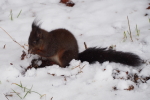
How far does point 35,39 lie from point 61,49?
1.16ft

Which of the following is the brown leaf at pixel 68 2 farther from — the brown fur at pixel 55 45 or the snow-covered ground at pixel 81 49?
the brown fur at pixel 55 45

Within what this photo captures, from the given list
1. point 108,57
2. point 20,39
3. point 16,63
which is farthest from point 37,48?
point 108,57

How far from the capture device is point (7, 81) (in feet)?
8.29

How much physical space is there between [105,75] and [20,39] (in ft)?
4.93

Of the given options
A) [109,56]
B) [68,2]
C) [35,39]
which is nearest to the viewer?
[109,56]

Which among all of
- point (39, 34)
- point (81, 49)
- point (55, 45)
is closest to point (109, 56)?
point (81, 49)

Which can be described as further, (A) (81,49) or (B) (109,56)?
(A) (81,49)

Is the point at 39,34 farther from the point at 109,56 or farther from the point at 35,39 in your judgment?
the point at 109,56

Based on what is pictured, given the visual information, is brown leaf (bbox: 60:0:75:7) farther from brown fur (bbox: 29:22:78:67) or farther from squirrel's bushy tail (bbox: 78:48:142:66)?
squirrel's bushy tail (bbox: 78:48:142:66)

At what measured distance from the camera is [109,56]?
2764 millimetres

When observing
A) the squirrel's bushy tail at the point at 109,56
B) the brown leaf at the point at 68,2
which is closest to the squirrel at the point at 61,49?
the squirrel's bushy tail at the point at 109,56

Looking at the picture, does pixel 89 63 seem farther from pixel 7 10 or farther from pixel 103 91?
pixel 7 10

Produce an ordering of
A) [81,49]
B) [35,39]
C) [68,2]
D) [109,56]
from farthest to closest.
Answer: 1. [68,2]
2. [81,49]
3. [35,39]
4. [109,56]

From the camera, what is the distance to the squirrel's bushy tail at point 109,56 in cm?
260
